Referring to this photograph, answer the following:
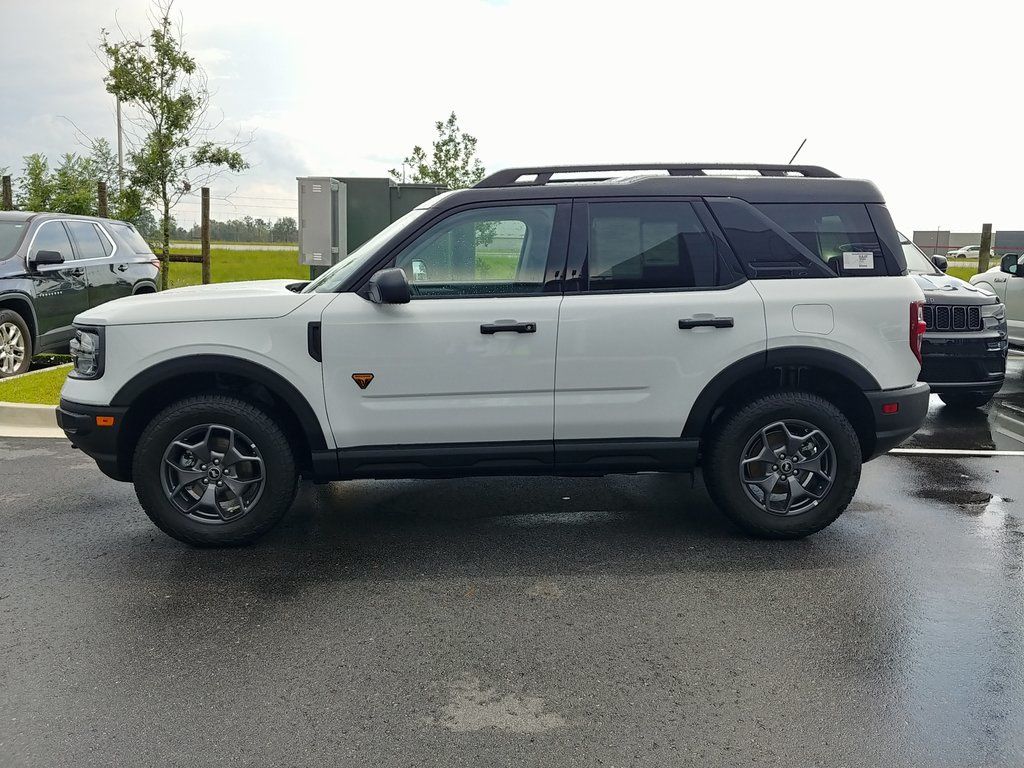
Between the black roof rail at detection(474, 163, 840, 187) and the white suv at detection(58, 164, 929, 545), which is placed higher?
the black roof rail at detection(474, 163, 840, 187)

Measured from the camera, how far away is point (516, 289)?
4875 millimetres

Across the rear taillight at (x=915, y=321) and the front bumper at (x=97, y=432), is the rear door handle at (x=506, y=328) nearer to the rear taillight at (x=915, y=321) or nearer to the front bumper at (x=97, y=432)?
the front bumper at (x=97, y=432)

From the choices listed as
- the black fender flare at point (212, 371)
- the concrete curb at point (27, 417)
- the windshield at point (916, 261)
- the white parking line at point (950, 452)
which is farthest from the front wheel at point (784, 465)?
the concrete curb at point (27, 417)

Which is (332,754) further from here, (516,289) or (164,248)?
(164,248)

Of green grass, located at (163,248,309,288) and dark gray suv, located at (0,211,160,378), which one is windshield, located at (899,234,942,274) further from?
green grass, located at (163,248,309,288)

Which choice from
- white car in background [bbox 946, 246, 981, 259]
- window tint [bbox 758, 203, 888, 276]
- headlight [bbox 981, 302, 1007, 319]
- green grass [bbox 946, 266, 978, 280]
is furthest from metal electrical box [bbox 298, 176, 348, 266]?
white car in background [bbox 946, 246, 981, 259]

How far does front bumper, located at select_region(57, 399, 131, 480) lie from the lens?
4742 millimetres

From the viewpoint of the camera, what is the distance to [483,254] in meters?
4.91

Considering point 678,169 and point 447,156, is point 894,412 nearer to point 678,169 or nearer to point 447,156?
point 678,169

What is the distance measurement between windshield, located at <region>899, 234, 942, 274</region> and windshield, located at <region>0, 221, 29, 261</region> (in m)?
9.55

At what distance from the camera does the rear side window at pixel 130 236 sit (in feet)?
38.5

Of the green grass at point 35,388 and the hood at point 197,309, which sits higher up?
the hood at point 197,309

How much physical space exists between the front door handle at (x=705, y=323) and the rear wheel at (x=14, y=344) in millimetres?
7824

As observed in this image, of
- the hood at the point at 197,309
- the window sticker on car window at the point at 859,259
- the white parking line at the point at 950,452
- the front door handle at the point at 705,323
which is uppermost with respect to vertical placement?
the window sticker on car window at the point at 859,259
